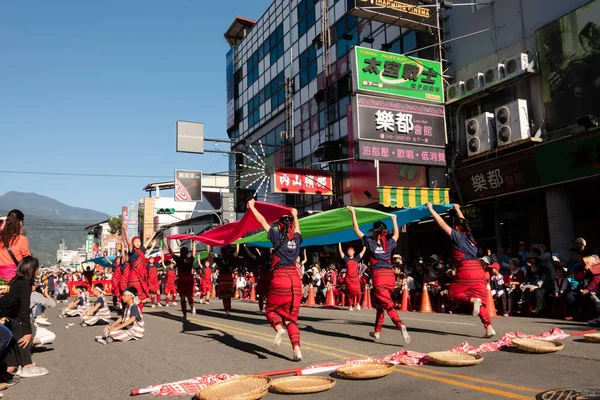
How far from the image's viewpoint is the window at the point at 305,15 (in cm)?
3189

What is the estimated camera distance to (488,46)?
19.1m

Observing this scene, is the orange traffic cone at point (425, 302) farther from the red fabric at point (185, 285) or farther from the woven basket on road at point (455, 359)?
the woven basket on road at point (455, 359)

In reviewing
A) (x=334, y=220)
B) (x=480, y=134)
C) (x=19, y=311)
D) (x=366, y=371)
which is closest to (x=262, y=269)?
(x=334, y=220)

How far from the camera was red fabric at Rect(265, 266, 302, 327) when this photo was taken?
23.2ft

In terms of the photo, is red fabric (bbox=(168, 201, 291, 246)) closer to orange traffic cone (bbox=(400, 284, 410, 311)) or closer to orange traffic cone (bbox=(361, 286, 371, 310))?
orange traffic cone (bbox=(400, 284, 410, 311))

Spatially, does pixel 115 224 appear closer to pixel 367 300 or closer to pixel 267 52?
pixel 267 52

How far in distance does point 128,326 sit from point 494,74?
1571 centimetres

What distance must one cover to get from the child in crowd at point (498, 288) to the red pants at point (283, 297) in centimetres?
846

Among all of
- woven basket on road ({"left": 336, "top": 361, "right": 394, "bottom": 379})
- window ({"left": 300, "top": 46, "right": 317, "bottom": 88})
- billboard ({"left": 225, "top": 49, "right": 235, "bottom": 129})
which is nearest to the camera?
woven basket on road ({"left": 336, "top": 361, "right": 394, "bottom": 379})

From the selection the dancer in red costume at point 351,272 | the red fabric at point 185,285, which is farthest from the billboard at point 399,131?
the red fabric at point 185,285

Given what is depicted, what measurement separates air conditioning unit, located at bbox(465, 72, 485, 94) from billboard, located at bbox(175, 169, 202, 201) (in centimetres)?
2438

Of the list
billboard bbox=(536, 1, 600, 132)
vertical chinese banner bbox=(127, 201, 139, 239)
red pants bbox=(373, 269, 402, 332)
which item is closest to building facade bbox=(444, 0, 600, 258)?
billboard bbox=(536, 1, 600, 132)

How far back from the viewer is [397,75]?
19531 millimetres

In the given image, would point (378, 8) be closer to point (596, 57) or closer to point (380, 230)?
point (596, 57)
